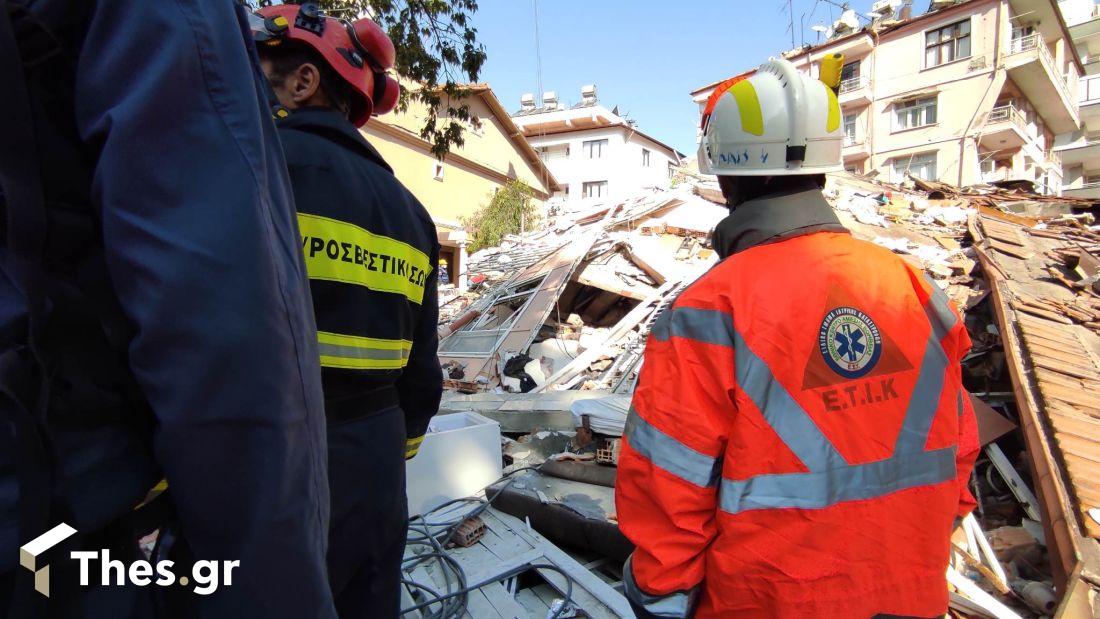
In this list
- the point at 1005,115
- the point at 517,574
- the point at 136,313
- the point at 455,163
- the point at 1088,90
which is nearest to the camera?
the point at 136,313

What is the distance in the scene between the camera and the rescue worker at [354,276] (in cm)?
138

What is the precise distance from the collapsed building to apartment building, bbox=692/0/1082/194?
41.2ft

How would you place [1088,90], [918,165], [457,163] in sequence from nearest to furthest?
[457,163], [918,165], [1088,90]

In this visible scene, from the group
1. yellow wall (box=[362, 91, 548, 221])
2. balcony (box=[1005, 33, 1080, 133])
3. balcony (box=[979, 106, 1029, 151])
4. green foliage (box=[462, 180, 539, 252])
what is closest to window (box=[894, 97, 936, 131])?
balcony (box=[979, 106, 1029, 151])

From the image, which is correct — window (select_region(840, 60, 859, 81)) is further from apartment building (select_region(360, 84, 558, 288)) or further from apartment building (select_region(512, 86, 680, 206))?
apartment building (select_region(360, 84, 558, 288))

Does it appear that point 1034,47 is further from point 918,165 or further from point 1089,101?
point 1089,101

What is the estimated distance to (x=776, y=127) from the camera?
1.47 m

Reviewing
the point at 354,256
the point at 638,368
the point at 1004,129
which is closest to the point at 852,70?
the point at 1004,129

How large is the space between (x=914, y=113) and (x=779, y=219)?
28805 mm

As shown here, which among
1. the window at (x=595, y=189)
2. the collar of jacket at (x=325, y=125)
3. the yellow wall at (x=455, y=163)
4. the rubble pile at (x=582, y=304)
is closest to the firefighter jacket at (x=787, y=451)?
the collar of jacket at (x=325, y=125)

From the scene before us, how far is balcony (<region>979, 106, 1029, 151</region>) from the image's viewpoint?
881 inches

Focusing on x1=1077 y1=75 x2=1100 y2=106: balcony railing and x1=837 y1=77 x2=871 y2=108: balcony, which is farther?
x1=1077 y1=75 x2=1100 y2=106: balcony railing

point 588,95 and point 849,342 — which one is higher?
point 588,95

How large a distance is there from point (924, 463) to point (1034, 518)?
2563 mm
